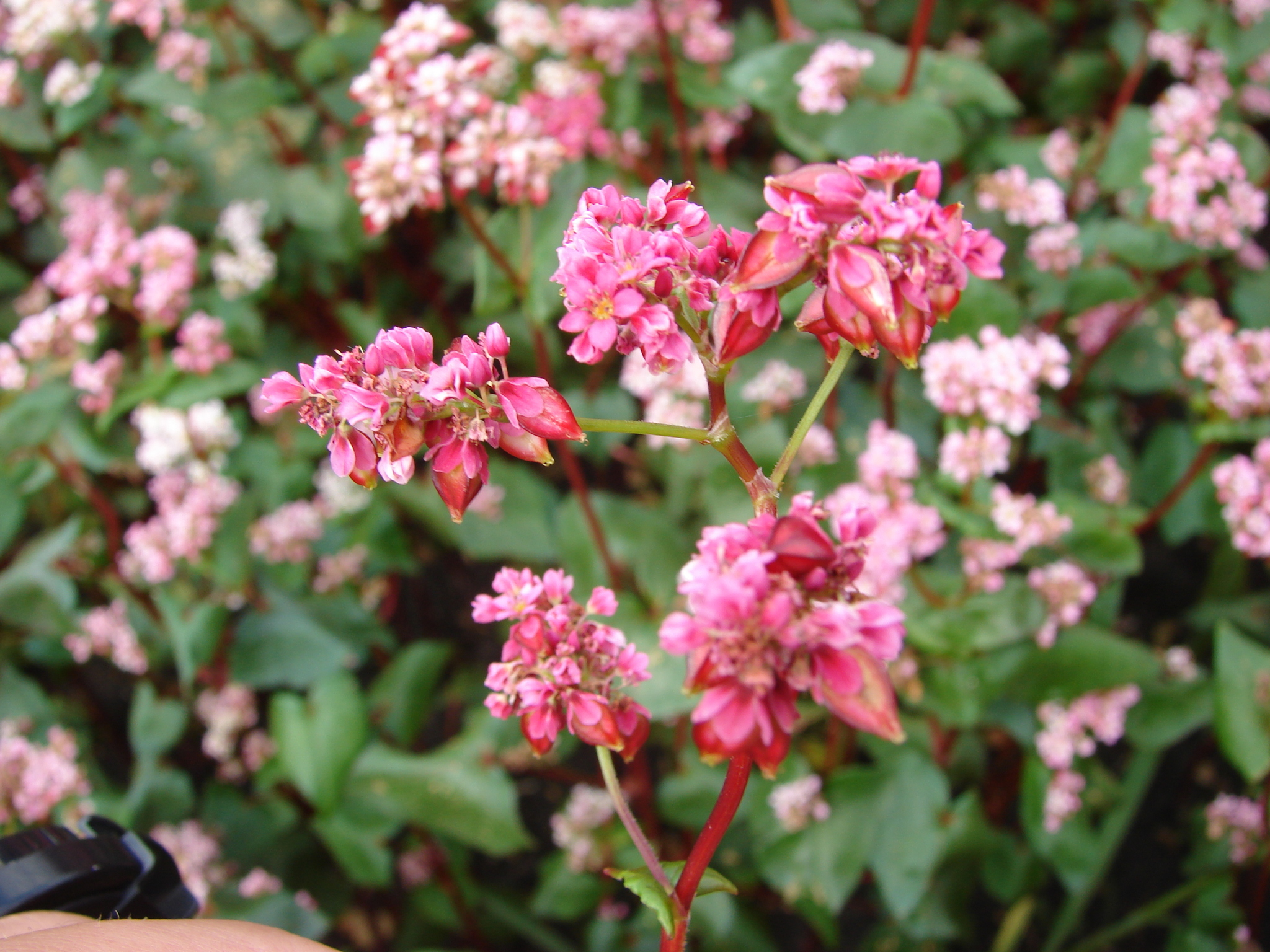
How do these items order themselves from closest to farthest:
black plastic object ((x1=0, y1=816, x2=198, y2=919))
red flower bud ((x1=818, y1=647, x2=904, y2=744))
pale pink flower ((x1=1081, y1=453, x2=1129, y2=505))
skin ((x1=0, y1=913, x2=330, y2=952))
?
red flower bud ((x1=818, y1=647, x2=904, y2=744)) → skin ((x1=0, y1=913, x2=330, y2=952)) → black plastic object ((x1=0, y1=816, x2=198, y2=919)) → pale pink flower ((x1=1081, y1=453, x2=1129, y2=505))

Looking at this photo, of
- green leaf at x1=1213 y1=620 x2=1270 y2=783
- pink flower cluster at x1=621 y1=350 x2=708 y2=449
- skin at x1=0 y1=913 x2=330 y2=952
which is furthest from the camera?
pink flower cluster at x1=621 y1=350 x2=708 y2=449

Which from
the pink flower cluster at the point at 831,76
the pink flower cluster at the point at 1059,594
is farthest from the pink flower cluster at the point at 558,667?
the pink flower cluster at the point at 831,76

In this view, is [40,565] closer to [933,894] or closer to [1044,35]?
[933,894]

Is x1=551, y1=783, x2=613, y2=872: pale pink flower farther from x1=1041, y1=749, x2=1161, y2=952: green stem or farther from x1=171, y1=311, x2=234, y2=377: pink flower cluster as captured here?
x1=171, y1=311, x2=234, y2=377: pink flower cluster

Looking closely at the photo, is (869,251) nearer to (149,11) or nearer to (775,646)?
(775,646)

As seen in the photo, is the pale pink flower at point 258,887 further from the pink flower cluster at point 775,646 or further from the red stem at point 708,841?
the pink flower cluster at point 775,646

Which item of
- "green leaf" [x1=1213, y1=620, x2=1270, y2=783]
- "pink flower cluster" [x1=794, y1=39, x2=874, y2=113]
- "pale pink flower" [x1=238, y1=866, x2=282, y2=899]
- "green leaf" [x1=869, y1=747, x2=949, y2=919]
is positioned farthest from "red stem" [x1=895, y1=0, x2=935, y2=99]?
"pale pink flower" [x1=238, y1=866, x2=282, y2=899]

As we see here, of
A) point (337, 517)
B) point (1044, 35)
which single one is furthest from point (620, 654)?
point (1044, 35)
